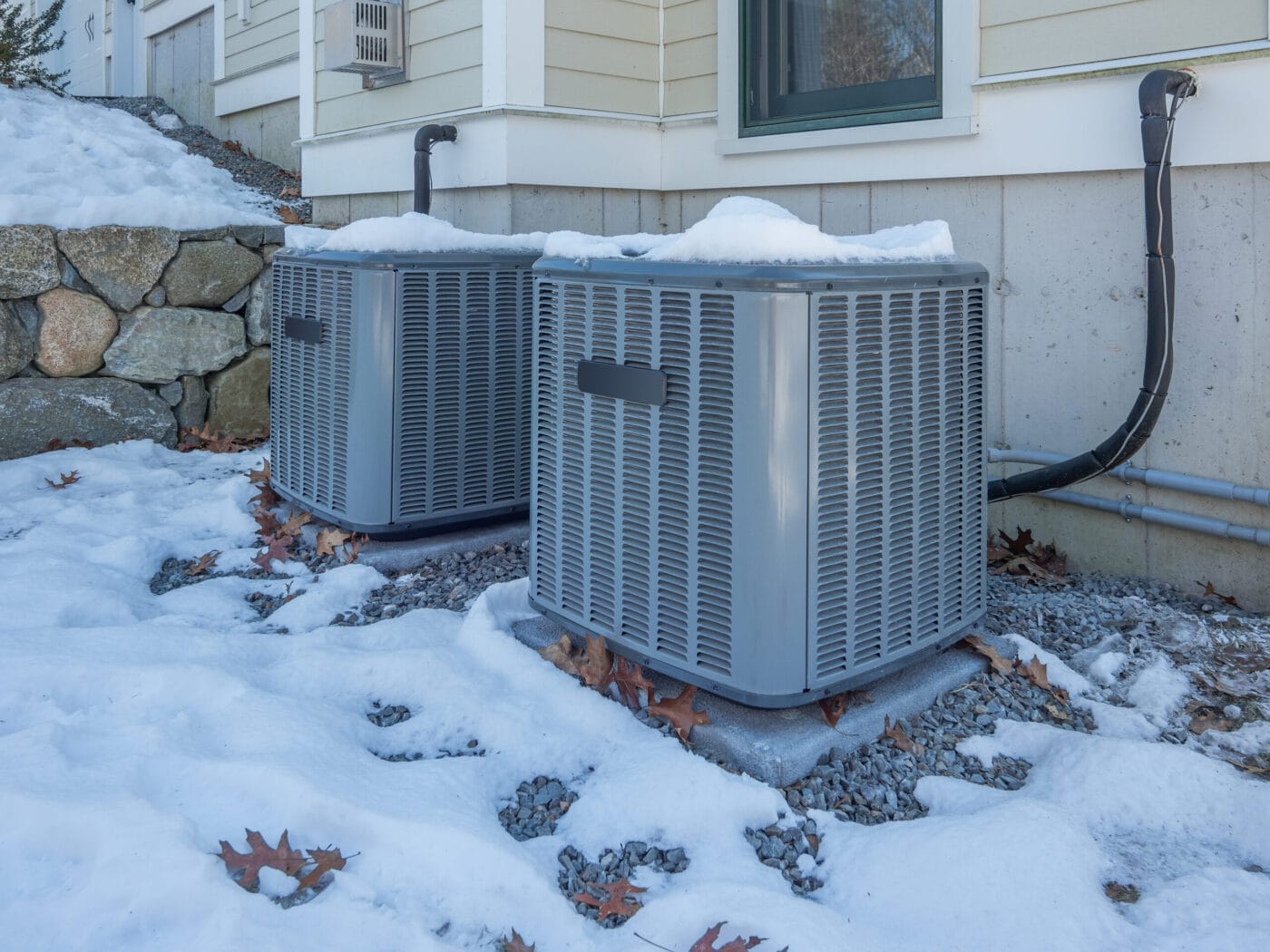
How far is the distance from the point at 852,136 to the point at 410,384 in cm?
193

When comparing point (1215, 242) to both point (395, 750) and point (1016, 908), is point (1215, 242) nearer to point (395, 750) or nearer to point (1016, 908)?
point (1016, 908)

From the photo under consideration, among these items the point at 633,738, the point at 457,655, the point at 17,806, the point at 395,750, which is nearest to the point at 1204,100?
the point at 633,738

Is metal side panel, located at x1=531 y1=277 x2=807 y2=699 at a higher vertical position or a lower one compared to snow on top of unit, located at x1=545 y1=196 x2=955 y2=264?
lower

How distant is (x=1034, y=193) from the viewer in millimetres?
3605

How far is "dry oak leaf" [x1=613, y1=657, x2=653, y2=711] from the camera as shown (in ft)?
8.46

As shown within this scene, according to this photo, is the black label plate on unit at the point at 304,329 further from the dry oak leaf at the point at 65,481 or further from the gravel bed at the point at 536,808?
the gravel bed at the point at 536,808

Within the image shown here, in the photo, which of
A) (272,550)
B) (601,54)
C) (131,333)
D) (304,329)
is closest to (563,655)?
(272,550)

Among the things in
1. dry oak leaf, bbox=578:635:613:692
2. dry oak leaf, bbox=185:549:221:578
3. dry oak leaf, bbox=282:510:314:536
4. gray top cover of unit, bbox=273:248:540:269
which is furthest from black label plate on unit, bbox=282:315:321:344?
dry oak leaf, bbox=578:635:613:692

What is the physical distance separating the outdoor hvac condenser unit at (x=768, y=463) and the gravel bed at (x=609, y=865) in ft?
1.46

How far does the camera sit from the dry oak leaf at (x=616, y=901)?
6.15ft

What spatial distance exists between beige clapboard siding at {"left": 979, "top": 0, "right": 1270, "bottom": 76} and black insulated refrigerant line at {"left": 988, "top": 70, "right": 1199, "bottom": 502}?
0.56ft

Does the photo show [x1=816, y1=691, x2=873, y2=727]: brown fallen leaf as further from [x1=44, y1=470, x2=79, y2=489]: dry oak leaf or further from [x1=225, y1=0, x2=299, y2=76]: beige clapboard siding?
[x1=225, y1=0, x2=299, y2=76]: beige clapboard siding

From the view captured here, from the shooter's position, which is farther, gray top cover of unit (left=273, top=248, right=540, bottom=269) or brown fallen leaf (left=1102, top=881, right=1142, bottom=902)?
gray top cover of unit (left=273, top=248, right=540, bottom=269)

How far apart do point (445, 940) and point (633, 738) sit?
73cm
